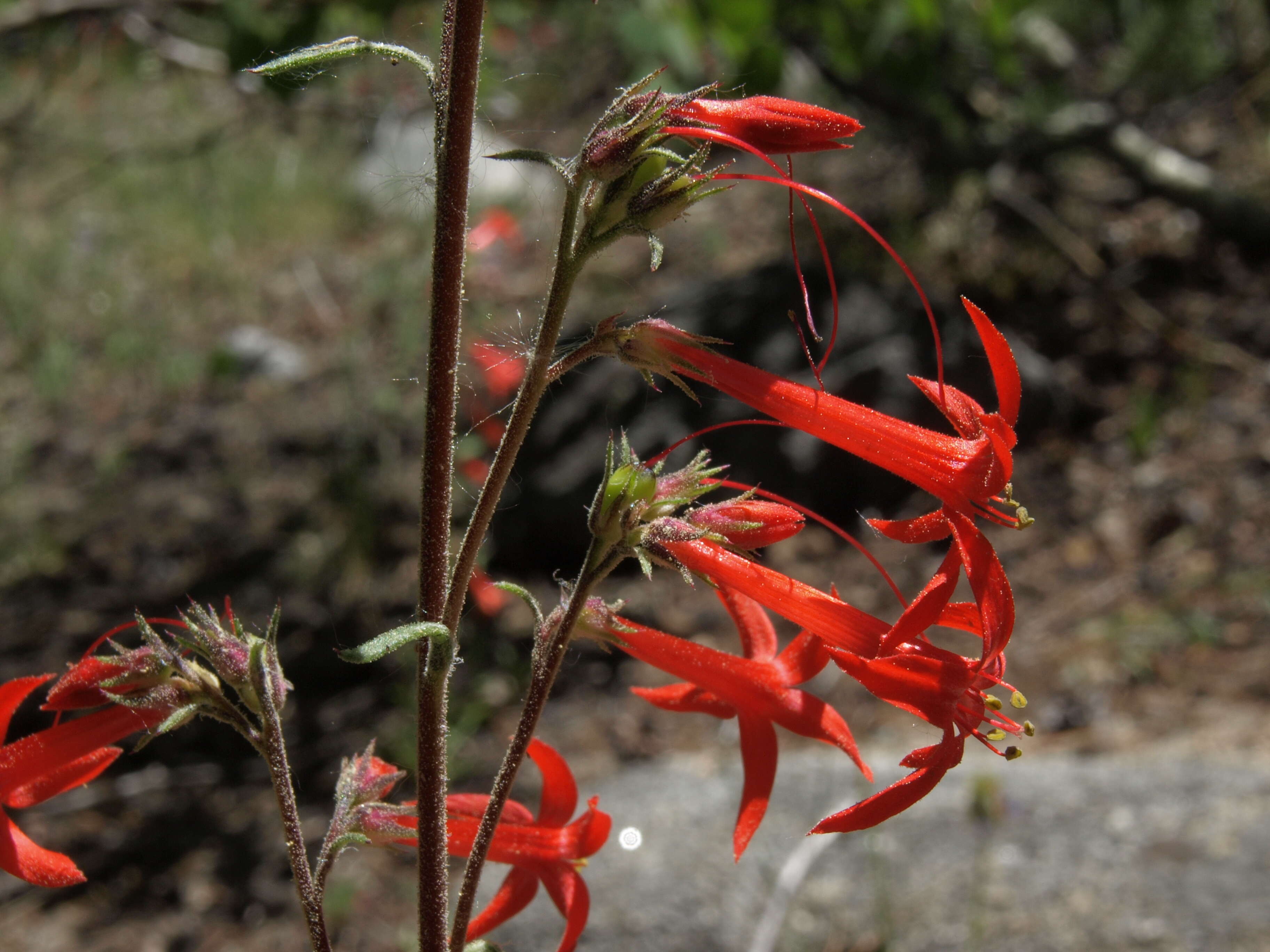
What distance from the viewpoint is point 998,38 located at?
158 inches

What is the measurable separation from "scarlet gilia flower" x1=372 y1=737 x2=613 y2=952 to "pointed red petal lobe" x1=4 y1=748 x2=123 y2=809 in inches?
15.3

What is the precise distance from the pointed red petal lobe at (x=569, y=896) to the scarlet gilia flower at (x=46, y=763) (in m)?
0.61

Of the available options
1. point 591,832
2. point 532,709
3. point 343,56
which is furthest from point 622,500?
point 343,56

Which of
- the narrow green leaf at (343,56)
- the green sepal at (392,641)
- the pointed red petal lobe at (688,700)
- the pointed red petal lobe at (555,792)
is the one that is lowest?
the pointed red petal lobe at (555,792)

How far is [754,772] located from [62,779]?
0.93 meters

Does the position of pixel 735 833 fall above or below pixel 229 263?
above

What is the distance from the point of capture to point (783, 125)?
3.90 ft

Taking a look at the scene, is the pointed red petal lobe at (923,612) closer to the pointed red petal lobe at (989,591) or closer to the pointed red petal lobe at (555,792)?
the pointed red petal lobe at (989,591)

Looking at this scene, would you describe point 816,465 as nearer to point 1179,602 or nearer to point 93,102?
point 1179,602

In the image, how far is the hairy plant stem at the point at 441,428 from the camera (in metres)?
1.13

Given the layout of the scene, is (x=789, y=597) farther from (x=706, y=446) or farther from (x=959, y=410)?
(x=706, y=446)

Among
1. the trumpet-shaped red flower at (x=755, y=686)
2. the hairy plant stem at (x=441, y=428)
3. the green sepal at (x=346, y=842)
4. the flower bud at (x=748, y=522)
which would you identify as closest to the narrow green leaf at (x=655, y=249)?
the hairy plant stem at (x=441, y=428)

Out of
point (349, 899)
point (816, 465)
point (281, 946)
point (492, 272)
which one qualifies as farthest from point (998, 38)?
point (492, 272)

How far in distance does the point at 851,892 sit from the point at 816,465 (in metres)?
2.51
